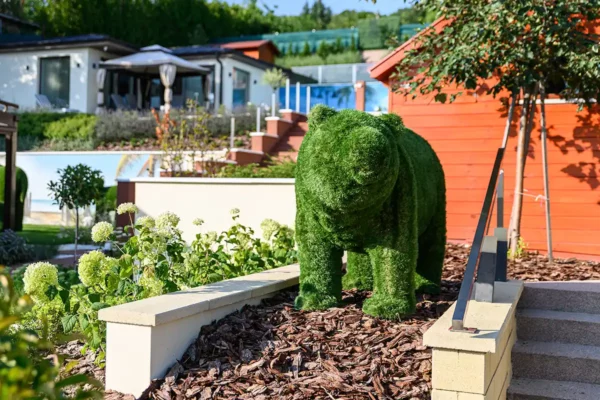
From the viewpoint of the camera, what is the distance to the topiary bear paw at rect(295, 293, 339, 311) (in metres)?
3.79

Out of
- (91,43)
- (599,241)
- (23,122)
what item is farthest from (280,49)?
(599,241)

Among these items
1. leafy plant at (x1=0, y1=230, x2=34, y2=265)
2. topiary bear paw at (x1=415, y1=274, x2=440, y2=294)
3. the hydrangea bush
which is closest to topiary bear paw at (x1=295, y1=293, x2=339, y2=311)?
the hydrangea bush

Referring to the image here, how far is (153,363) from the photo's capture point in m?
3.12

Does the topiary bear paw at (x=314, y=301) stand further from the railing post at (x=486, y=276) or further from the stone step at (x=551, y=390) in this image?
the stone step at (x=551, y=390)

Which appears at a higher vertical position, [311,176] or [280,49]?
[280,49]

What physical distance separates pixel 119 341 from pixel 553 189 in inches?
227

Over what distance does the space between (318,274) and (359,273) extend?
2.22ft

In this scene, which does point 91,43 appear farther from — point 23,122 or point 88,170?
point 88,170

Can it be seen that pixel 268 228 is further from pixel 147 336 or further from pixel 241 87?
pixel 241 87

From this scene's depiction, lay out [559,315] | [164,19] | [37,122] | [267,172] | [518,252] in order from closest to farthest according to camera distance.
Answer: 1. [559,315]
2. [518,252]
3. [267,172]
4. [37,122]
5. [164,19]

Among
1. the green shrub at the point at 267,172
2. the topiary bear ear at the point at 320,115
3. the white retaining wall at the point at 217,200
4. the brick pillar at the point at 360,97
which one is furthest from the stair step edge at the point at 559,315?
the brick pillar at the point at 360,97

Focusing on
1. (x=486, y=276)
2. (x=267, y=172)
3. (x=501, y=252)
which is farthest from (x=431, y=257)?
(x=267, y=172)

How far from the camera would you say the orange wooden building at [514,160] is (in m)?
7.17

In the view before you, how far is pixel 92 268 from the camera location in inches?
143
